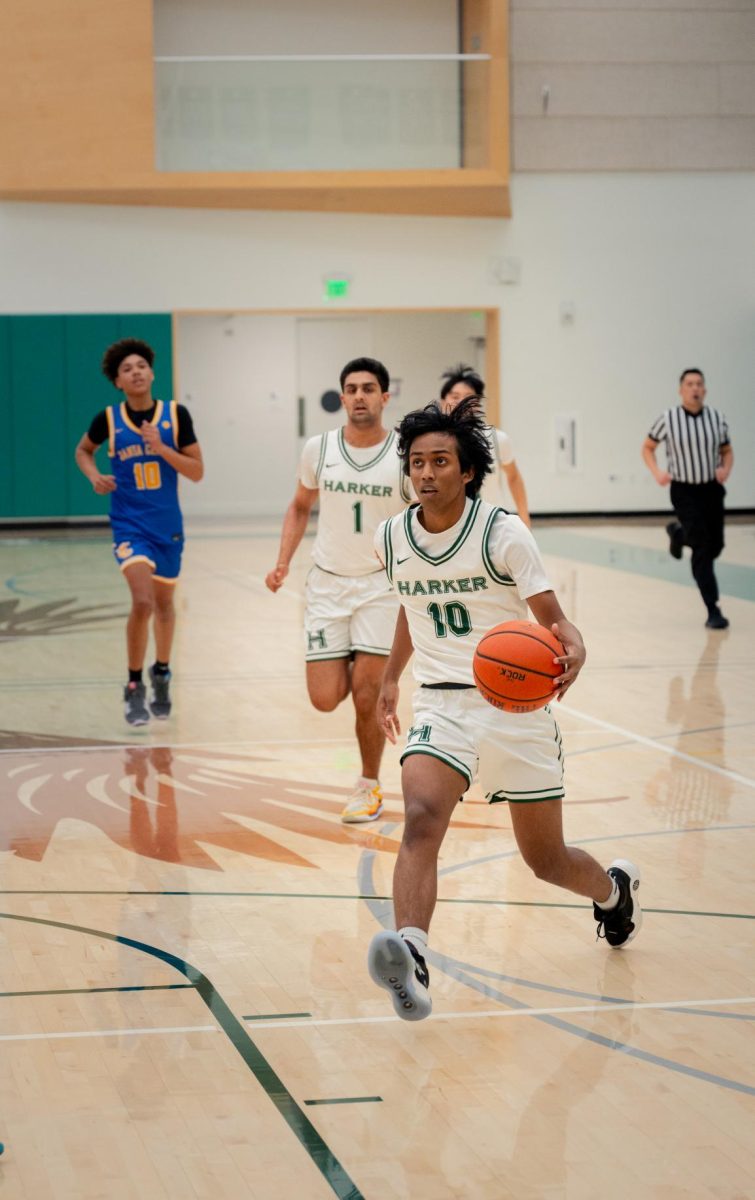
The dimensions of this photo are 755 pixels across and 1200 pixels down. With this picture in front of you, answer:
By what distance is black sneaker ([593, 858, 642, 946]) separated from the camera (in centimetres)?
457

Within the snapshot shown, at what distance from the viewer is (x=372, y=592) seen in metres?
6.37

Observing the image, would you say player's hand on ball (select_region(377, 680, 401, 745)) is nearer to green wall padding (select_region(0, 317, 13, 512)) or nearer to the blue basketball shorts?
the blue basketball shorts

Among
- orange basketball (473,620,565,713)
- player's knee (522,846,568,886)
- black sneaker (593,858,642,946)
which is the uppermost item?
orange basketball (473,620,565,713)

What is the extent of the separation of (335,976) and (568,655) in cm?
114

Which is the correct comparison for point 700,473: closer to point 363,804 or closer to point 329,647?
point 329,647

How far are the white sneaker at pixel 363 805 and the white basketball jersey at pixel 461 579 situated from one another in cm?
197

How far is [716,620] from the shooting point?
38.0 feet

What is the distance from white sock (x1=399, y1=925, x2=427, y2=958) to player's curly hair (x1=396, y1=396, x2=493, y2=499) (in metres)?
1.18

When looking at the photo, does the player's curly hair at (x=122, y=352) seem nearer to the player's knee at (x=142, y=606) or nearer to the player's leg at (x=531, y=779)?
the player's knee at (x=142, y=606)

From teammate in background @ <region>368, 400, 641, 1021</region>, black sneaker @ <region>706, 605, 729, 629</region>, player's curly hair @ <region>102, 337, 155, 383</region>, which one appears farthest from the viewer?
black sneaker @ <region>706, 605, 729, 629</region>

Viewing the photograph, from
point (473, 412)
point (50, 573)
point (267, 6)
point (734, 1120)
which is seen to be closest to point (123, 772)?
point (473, 412)

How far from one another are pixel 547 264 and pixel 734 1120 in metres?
19.4

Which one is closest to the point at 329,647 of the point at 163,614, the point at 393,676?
the point at 393,676

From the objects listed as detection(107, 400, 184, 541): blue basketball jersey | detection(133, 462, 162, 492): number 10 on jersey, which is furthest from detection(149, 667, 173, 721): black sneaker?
detection(133, 462, 162, 492): number 10 on jersey
